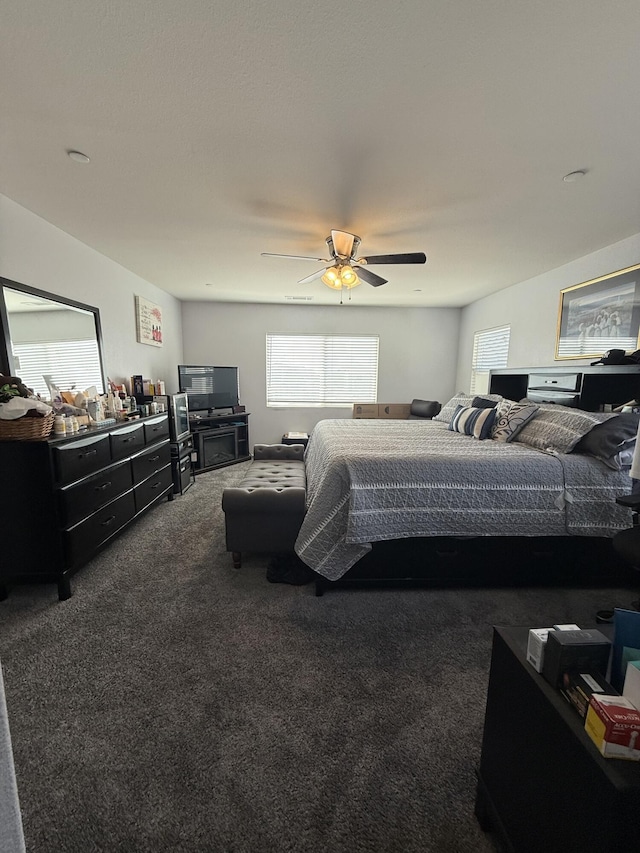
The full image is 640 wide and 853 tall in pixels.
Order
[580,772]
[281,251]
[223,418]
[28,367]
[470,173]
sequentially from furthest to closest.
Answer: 1. [223,418]
2. [281,251]
3. [28,367]
4. [470,173]
5. [580,772]

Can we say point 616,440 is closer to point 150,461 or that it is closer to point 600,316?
point 600,316

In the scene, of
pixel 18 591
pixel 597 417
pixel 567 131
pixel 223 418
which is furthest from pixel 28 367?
pixel 597 417

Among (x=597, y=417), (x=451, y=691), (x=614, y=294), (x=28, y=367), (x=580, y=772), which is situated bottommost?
(x=451, y=691)

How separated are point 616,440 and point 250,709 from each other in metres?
2.47

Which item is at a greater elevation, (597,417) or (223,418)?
A: (597,417)

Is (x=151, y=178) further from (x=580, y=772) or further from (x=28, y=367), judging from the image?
(x=580, y=772)

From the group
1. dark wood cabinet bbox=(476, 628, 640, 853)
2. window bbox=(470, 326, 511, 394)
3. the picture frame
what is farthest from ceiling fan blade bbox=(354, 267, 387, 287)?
dark wood cabinet bbox=(476, 628, 640, 853)

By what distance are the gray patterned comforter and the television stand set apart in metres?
3.05

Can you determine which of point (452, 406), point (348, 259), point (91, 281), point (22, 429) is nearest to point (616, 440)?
point (452, 406)

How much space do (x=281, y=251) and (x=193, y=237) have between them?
77 centimetres

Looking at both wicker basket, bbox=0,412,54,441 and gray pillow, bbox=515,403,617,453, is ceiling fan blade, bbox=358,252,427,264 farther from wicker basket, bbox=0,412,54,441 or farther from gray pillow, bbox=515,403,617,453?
wicker basket, bbox=0,412,54,441

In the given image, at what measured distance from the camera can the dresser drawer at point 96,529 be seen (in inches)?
84.0

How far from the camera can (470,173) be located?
1942 millimetres

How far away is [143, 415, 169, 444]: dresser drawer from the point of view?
3197mm
